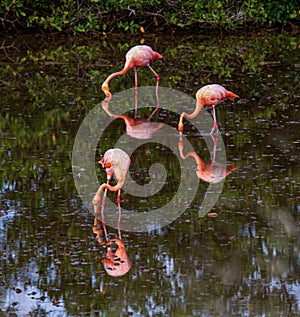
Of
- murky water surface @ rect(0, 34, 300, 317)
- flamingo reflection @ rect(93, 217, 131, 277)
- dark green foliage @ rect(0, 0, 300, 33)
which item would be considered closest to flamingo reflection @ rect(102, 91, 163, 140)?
murky water surface @ rect(0, 34, 300, 317)

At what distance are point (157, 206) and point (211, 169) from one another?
103 cm

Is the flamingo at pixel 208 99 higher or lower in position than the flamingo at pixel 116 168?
A: higher

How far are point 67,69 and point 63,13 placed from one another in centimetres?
345

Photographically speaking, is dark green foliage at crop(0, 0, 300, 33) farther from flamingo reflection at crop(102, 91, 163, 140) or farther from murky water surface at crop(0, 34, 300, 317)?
flamingo reflection at crop(102, 91, 163, 140)

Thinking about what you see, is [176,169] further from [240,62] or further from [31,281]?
[240,62]

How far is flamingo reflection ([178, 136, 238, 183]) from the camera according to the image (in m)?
7.23

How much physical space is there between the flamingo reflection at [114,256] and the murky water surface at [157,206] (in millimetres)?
30

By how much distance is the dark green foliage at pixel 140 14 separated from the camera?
15.2m

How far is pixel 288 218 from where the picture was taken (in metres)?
6.23

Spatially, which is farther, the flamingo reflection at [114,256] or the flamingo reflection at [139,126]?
the flamingo reflection at [139,126]

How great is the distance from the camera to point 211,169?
7449 mm

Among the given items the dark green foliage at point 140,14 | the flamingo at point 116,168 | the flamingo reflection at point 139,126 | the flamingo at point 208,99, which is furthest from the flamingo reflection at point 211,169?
the dark green foliage at point 140,14

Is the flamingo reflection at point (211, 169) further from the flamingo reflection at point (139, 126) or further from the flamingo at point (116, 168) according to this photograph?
the flamingo at point (116, 168)

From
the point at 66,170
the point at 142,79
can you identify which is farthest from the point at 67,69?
the point at 66,170
